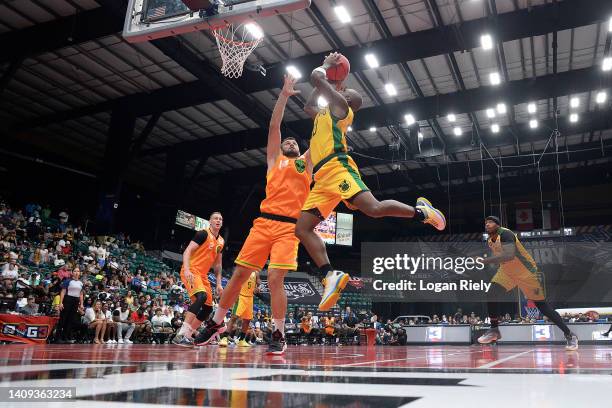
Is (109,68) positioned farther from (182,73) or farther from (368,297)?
(368,297)

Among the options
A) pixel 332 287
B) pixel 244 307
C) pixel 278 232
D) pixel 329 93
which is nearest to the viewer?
pixel 332 287

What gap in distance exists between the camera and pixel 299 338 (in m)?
14.8

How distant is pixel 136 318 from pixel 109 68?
22.6 ft

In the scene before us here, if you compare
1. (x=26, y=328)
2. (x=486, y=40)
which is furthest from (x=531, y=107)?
(x=26, y=328)

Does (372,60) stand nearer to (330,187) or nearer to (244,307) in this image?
(244,307)

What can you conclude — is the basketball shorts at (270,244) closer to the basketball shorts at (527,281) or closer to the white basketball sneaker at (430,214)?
the white basketball sneaker at (430,214)

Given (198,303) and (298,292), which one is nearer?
(198,303)

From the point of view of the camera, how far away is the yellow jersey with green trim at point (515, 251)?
217 inches

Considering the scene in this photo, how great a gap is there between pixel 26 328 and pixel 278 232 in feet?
22.2

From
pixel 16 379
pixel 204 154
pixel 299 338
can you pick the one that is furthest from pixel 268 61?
pixel 16 379

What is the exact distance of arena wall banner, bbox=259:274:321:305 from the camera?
75.0ft

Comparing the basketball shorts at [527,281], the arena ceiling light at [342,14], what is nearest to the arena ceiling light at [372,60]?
the arena ceiling light at [342,14]

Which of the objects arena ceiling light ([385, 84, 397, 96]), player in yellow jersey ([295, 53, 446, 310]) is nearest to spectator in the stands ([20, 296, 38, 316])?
player in yellow jersey ([295, 53, 446, 310])

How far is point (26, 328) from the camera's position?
8492 millimetres
